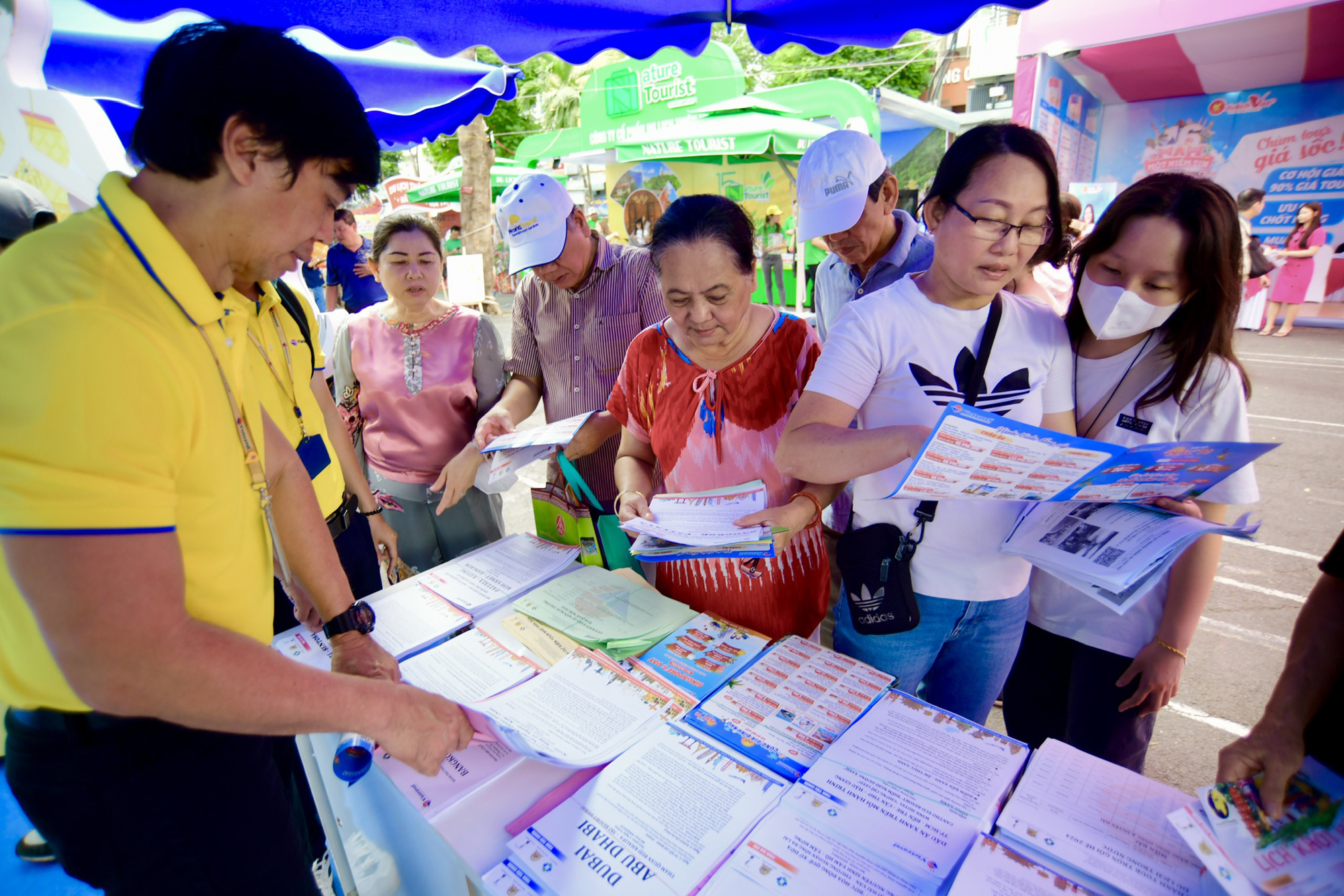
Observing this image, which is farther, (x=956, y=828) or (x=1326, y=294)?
(x=1326, y=294)

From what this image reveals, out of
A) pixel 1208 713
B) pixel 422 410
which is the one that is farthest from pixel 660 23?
pixel 1208 713

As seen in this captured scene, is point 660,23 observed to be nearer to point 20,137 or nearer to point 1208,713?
point 20,137

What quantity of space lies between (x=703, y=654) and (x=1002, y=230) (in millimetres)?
1054

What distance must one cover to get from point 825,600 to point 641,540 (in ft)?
2.08

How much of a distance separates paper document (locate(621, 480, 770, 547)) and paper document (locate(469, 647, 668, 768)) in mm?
298

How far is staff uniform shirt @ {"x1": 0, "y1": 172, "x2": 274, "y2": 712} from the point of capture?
67 cm

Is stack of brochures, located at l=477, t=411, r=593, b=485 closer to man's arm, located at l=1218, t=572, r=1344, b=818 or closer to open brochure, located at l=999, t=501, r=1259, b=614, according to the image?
open brochure, located at l=999, t=501, r=1259, b=614

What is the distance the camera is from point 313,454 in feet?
5.28

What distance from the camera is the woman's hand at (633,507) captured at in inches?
63.7

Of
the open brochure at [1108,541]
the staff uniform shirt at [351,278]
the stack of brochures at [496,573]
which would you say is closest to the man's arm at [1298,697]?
the open brochure at [1108,541]

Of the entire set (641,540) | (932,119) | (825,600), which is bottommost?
(825,600)

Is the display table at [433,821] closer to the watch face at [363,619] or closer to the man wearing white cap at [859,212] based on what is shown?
the watch face at [363,619]

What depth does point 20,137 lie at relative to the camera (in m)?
2.26

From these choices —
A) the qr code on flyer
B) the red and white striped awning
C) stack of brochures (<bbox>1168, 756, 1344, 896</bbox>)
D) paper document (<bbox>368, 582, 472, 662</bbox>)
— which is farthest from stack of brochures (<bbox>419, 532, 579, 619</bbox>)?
the red and white striped awning
